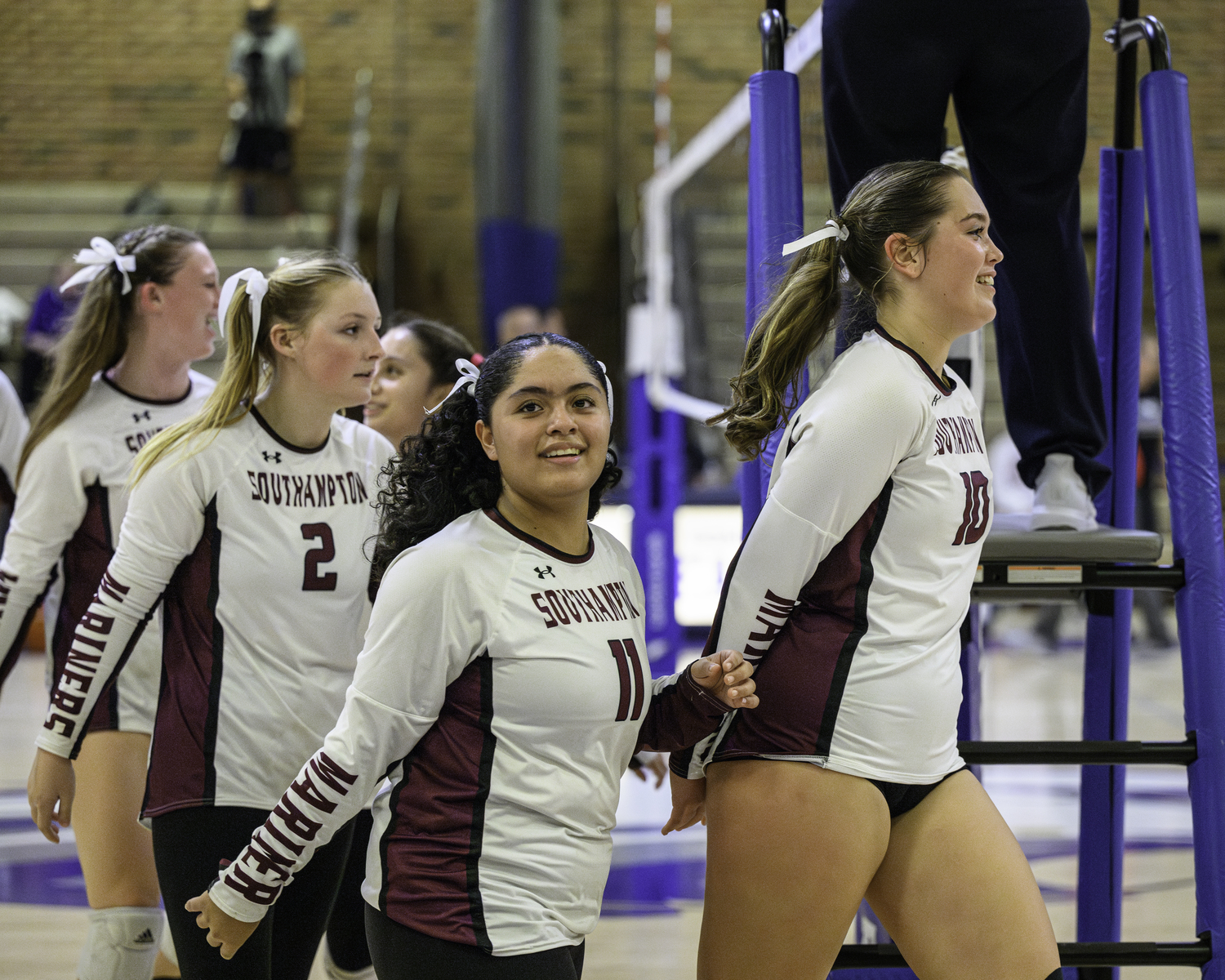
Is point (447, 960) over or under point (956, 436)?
under

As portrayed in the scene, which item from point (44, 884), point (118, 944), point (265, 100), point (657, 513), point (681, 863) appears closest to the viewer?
point (118, 944)

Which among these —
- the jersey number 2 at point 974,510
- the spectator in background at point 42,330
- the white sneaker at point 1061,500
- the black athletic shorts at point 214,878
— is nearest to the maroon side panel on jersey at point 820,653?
the jersey number 2 at point 974,510

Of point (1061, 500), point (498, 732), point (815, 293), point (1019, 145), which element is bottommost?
point (498, 732)

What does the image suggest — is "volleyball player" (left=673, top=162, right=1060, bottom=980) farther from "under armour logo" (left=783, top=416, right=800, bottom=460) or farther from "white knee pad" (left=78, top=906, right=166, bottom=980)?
"white knee pad" (left=78, top=906, right=166, bottom=980)

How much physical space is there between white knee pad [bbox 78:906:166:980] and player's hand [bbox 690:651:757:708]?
4.18 ft

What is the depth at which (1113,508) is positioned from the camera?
2.58 meters

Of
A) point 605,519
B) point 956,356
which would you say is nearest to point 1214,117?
point 605,519

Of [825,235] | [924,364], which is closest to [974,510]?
[924,364]

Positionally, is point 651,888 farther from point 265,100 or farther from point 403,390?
point 265,100

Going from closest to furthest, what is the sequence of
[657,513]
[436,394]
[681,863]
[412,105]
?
[436,394]
[681,863]
[657,513]
[412,105]

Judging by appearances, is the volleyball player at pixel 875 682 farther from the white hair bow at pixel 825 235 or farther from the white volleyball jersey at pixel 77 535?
the white volleyball jersey at pixel 77 535

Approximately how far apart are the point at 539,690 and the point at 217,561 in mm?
709

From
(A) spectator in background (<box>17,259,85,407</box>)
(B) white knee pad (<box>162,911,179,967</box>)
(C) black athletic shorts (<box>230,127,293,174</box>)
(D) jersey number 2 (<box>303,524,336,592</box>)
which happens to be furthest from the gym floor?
(C) black athletic shorts (<box>230,127,293,174</box>)

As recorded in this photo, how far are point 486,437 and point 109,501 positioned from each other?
3.55 feet
